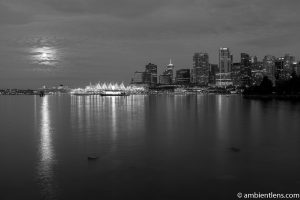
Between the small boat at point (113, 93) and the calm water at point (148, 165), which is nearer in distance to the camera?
the calm water at point (148, 165)

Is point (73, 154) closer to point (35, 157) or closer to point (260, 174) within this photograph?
point (35, 157)

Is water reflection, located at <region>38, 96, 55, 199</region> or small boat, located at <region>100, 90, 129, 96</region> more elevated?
small boat, located at <region>100, 90, 129, 96</region>

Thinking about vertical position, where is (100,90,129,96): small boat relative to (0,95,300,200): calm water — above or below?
above

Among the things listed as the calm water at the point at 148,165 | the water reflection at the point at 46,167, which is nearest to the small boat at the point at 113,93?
the calm water at the point at 148,165

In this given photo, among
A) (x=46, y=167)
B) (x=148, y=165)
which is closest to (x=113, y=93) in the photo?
(x=46, y=167)

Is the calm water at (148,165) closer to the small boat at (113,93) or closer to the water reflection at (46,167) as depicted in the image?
the water reflection at (46,167)

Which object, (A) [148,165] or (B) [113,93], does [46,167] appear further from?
(B) [113,93]

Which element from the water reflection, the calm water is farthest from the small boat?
the water reflection

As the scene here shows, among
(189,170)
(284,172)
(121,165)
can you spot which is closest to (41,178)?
(121,165)

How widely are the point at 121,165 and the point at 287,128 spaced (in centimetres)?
1893

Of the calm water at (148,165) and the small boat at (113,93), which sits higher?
the small boat at (113,93)

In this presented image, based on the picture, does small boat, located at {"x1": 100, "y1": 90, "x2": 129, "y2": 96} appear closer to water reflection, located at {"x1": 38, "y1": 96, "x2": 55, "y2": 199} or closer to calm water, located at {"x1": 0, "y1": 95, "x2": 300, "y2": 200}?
calm water, located at {"x1": 0, "y1": 95, "x2": 300, "y2": 200}

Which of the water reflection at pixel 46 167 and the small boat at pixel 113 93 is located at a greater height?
the small boat at pixel 113 93

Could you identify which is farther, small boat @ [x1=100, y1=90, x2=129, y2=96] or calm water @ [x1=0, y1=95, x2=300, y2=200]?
small boat @ [x1=100, y1=90, x2=129, y2=96]
